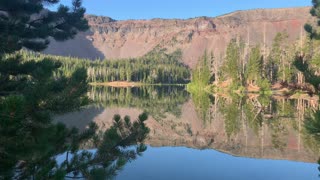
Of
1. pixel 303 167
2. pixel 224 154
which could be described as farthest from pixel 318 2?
pixel 224 154

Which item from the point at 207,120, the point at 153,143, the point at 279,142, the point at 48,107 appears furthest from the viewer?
the point at 207,120

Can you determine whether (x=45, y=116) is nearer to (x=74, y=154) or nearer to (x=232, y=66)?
(x=74, y=154)

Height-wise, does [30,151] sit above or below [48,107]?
below

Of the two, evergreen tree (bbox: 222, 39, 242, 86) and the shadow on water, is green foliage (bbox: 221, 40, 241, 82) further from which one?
the shadow on water

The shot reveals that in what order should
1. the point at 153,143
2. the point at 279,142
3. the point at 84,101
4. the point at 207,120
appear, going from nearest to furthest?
the point at 84,101 < the point at 279,142 < the point at 153,143 < the point at 207,120

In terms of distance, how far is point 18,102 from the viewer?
3.94 metres

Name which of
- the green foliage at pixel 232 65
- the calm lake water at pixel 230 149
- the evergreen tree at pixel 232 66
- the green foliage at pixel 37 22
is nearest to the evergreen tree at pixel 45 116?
the green foliage at pixel 37 22

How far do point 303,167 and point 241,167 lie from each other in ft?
11.2

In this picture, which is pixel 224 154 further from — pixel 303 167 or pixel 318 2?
pixel 318 2

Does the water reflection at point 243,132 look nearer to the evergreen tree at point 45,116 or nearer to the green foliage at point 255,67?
the evergreen tree at point 45,116

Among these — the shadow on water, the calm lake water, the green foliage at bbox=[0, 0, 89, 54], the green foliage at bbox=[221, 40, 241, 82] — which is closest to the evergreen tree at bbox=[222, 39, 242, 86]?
the green foliage at bbox=[221, 40, 241, 82]

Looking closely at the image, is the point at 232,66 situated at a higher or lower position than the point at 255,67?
higher

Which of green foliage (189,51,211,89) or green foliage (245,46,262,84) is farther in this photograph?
green foliage (189,51,211,89)

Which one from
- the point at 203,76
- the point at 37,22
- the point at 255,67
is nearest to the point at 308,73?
the point at 37,22
